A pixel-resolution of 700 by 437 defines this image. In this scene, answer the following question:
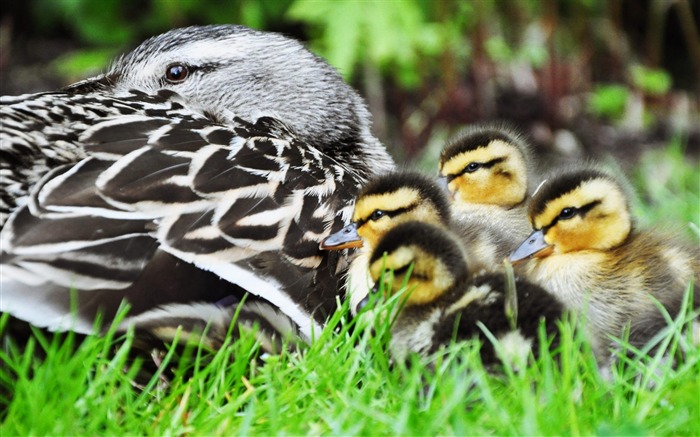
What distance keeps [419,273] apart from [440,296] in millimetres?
85

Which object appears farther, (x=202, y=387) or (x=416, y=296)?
(x=416, y=296)

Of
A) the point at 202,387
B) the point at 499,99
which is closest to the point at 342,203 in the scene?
the point at 202,387

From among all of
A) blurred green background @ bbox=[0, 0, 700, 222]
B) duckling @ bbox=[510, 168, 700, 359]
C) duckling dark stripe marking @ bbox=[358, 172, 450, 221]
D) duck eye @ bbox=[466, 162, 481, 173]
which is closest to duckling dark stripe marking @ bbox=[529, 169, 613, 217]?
duckling @ bbox=[510, 168, 700, 359]

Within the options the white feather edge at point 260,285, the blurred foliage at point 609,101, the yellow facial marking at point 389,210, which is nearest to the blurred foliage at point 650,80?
the blurred foliage at point 609,101

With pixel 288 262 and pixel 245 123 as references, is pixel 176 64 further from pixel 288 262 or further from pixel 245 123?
pixel 288 262

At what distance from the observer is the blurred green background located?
20.3 feet

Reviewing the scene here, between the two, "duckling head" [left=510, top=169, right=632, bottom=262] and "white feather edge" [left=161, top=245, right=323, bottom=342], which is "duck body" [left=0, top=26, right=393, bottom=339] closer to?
"white feather edge" [left=161, top=245, right=323, bottom=342]

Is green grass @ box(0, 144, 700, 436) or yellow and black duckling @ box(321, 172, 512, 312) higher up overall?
yellow and black duckling @ box(321, 172, 512, 312)

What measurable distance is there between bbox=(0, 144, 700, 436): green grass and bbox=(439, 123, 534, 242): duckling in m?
0.84

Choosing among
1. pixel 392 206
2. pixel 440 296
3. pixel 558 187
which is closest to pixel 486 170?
pixel 558 187

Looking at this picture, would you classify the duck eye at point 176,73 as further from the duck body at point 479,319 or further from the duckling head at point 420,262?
the duck body at point 479,319

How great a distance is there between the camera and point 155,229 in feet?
8.44

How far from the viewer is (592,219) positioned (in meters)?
2.91

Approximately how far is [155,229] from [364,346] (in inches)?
23.7
